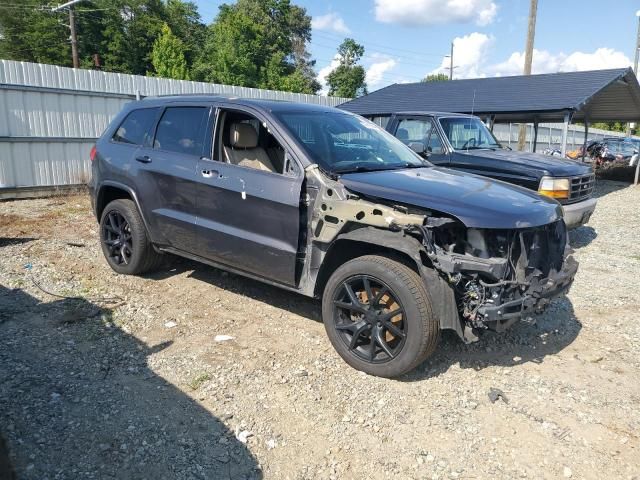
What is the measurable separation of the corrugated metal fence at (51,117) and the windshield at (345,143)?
17.6ft

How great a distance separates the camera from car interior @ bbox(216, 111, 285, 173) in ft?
14.5

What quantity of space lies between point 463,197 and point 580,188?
15.2ft

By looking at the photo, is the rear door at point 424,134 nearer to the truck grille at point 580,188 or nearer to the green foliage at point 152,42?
the truck grille at point 580,188

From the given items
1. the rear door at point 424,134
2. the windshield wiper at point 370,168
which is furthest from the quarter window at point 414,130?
the windshield wiper at point 370,168

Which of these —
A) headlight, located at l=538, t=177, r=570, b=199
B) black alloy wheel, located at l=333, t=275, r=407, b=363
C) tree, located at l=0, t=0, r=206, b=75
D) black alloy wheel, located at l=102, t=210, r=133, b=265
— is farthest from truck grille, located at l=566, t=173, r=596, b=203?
tree, located at l=0, t=0, r=206, b=75

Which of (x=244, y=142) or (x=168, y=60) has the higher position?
(x=168, y=60)

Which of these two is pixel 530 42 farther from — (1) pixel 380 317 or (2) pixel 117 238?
(1) pixel 380 317

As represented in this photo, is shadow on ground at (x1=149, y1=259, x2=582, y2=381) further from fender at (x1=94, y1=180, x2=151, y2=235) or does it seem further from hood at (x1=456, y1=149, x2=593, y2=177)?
hood at (x1=456, y1=149, x2=593, y2=177)

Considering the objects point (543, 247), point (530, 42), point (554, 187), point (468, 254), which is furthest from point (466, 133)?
point (530, 42)

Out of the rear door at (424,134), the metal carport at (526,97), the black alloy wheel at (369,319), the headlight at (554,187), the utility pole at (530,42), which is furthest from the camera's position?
the utility pole at (530,42)

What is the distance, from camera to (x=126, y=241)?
5375 mm

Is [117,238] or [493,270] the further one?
[117,238]

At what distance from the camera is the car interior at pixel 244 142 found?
14.5ft

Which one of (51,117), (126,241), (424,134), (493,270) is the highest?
(51,117)
